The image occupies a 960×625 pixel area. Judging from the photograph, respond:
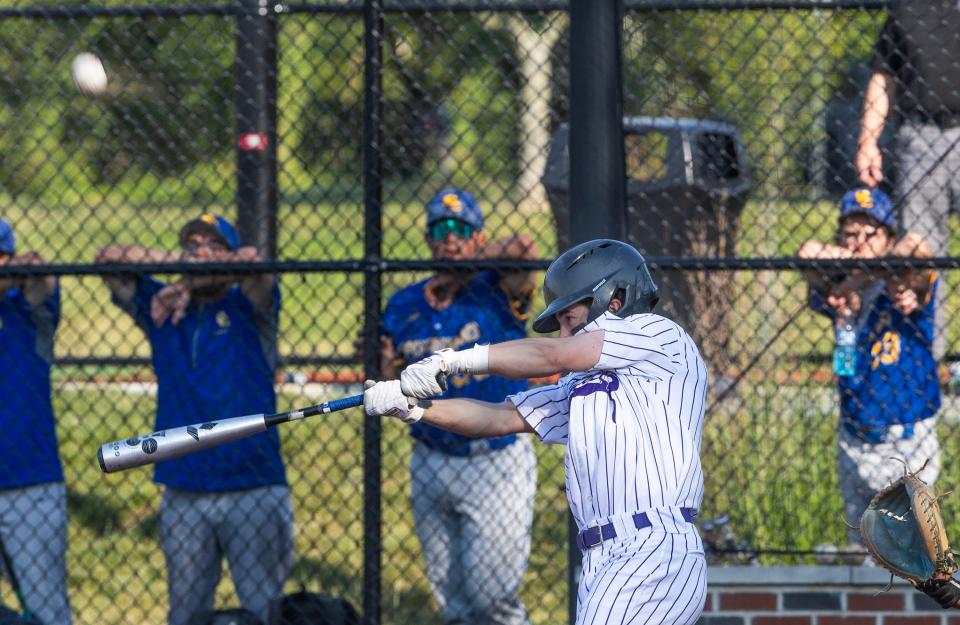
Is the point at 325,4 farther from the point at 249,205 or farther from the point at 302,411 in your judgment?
the point at 302,411

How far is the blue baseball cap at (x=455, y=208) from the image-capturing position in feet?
17.0

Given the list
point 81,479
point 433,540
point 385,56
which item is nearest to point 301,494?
point 81,479

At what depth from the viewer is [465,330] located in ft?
17.0

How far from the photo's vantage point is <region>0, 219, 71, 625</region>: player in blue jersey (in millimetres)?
5148

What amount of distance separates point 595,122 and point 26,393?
2.49 meters

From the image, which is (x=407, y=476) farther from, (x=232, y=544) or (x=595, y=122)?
(x=595, y=122)

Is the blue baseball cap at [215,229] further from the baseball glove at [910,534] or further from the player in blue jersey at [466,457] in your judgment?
the baseball glove at [910,534]

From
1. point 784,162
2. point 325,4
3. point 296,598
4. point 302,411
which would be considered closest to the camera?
point 302,411

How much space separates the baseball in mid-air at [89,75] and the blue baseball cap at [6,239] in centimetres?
91

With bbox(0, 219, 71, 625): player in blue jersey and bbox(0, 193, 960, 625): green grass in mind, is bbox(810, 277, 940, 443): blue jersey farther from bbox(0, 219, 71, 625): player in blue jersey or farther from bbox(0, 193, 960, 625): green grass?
bbox(0, 219, 71, 625): player in blue jersey

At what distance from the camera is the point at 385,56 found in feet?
16.7

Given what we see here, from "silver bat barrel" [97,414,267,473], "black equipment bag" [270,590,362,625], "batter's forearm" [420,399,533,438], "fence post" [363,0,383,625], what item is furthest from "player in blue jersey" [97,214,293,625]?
"batter's forearm" [420,399,533,438]

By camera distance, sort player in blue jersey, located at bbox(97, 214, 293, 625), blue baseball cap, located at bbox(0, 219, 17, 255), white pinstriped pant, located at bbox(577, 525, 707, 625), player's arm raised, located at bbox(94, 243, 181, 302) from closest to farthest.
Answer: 1. white pinstriped pant, located at bbox(577, 525, 707, 625)
2. player's arm raised, located at bbox(94, 243, 181, 302)
3. player in blue jersey, located at bbox(97, 214, 293, 625)
4. blue baseball cap, located at bbox(0, 219, 17, 255)

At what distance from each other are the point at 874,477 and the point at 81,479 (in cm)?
426
